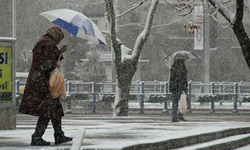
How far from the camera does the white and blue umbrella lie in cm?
1333

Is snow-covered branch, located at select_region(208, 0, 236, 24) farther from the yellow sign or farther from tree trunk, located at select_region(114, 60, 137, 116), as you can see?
the yellow sign

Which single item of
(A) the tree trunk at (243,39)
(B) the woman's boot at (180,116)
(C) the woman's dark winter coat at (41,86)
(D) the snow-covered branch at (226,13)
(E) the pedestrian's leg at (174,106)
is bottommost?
(B) the woman's boot at (180,116)

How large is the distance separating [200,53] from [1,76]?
138 ft

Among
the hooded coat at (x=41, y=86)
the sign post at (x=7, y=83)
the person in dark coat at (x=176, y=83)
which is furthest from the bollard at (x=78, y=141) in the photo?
the person in dark coat at (x=176, y=83)

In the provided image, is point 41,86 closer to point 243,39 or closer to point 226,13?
point 243,39

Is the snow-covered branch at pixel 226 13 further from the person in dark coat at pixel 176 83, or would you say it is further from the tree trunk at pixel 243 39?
the person in dark coat at pixel 176 83

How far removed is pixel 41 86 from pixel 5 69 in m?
2.70

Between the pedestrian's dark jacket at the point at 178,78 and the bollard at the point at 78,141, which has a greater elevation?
the pedestrian's dark jacket at the point at 178,78

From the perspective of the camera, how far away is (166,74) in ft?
176

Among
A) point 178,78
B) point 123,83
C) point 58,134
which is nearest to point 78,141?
point 58,134

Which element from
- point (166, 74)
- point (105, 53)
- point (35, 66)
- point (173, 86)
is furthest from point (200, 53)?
point (35, 66)

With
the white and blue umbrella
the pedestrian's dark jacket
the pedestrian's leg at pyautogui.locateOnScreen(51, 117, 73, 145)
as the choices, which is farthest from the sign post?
the pedestrian's dark jacket

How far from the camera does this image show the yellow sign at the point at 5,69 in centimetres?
1183

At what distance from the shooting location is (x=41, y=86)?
9.38 m
